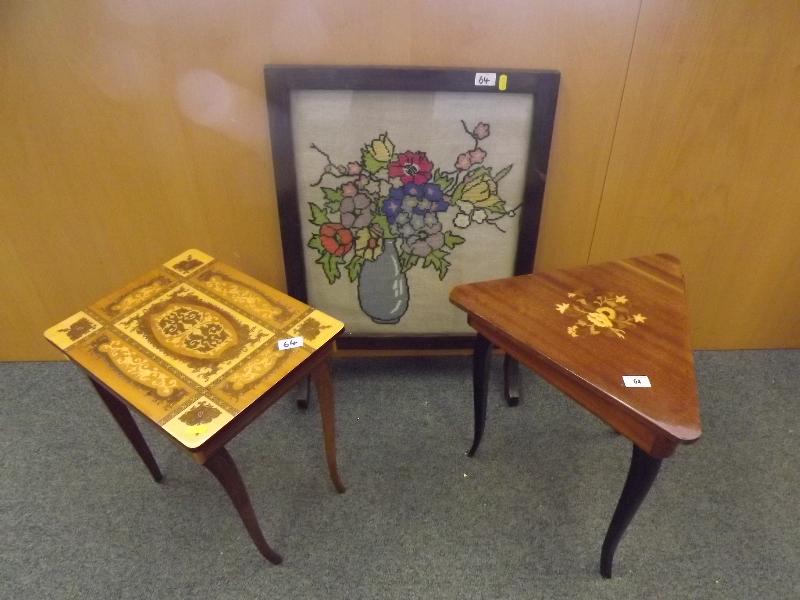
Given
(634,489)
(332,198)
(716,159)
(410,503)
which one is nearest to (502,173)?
(332,198)

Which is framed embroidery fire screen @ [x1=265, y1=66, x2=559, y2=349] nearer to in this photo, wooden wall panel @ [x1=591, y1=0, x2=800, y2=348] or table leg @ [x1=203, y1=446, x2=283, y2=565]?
wooden wall panel @ [x1=591, y1=0, x2=800, y2=348]

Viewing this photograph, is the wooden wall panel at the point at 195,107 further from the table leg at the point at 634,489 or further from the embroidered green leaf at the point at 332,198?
the table leg at the point at 634,489

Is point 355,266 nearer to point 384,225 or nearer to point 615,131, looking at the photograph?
point 384,225

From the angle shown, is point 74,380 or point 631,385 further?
point 74,380

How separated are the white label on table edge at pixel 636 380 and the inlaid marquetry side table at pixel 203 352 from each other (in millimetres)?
565

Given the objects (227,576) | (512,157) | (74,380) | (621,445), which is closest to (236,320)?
(227,576)

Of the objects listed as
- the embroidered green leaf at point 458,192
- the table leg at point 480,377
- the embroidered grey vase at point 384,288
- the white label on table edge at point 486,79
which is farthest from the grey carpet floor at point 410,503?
the white label on table edge at point 486,79

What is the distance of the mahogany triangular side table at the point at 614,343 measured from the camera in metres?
0.99

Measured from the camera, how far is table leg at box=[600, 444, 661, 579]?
104cm

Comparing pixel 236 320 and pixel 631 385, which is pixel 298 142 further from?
pixel 631 385

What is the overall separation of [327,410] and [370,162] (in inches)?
23.5

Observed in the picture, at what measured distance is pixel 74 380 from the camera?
6.01 feet

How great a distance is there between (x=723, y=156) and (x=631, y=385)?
755mm

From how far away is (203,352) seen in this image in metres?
1.16
